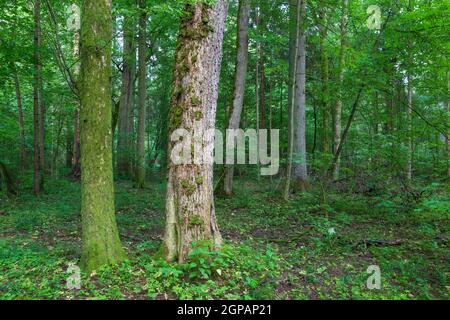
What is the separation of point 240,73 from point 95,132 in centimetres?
696

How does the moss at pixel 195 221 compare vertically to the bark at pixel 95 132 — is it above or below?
below

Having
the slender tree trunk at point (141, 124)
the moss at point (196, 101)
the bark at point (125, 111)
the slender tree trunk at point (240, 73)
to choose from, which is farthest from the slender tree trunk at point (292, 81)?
the bark at point (125, 111)

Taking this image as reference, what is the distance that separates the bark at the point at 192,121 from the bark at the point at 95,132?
835 millimetres

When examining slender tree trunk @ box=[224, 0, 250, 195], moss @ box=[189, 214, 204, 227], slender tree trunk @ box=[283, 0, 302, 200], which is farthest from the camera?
slender tree trunk @ box=[224, 0, 250, 195]

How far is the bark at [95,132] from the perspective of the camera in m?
4.42

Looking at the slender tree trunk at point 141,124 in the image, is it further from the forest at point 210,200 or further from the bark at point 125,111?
the bark at point 125,111

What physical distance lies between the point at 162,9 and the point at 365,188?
773cm

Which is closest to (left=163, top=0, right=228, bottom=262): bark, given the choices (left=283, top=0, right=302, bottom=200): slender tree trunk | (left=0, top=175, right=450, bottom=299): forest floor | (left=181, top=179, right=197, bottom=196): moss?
(left=181, top=179, right=197, bottom=196): moss

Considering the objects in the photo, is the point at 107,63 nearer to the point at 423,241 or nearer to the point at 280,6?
the point at 423,241

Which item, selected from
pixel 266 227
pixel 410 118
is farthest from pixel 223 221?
pixel 410 118

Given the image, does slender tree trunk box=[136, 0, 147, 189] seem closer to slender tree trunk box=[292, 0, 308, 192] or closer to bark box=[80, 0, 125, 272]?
slender tree trunk box=[292, 0, 308, 192]

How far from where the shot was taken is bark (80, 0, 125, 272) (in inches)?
174

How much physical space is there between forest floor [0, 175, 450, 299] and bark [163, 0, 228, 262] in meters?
0.27

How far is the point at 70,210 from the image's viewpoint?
8.96 metres
